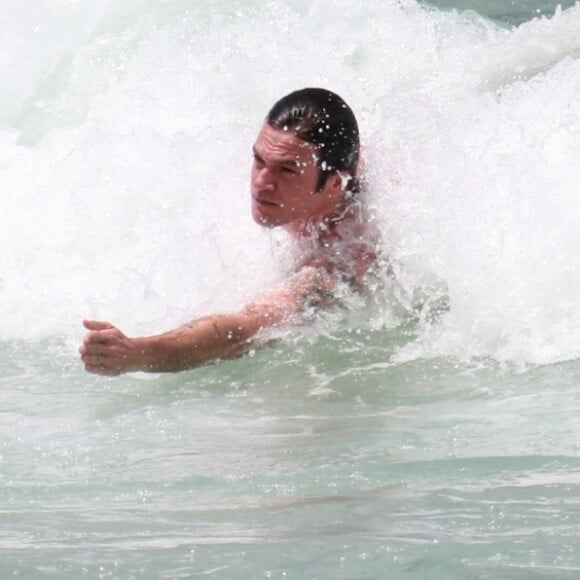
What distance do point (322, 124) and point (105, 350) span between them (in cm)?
123

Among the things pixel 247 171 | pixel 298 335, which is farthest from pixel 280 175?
pixel 247 171

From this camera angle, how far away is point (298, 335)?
4273mm

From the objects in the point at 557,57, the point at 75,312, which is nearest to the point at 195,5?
the point at 557,57

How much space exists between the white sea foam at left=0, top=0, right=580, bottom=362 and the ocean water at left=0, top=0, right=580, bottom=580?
1cm

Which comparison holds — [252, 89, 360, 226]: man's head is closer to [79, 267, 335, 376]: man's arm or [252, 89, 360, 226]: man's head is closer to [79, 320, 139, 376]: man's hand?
[79, 267, 335, 376]: man's arm

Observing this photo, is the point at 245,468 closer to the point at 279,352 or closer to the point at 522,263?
the point at 279,352

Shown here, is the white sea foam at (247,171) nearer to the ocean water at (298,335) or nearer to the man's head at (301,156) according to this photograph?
the ocean water at (298,335)

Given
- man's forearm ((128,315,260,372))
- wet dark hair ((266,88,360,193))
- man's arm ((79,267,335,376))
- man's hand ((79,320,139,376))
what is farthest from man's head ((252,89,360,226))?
man's hand ((79,320,139,376))

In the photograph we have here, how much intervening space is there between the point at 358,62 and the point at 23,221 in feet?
9.52

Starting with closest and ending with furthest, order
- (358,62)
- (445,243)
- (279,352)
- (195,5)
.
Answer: (279,352) < (445,243) < (358,62) < (195,5)

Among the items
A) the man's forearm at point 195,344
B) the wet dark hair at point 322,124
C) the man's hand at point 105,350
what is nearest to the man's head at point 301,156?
the wet dark hair at point 322,124

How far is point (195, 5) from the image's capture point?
8648 millimetres

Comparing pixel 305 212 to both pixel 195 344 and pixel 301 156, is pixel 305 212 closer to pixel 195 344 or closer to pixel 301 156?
pixel 301 156

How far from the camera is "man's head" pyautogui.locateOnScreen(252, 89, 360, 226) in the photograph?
428cm
